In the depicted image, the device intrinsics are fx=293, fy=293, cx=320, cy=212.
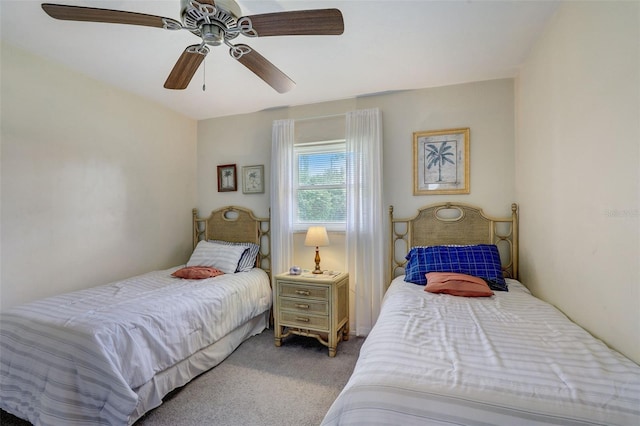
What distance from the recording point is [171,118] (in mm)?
3480

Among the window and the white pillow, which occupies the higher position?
the window

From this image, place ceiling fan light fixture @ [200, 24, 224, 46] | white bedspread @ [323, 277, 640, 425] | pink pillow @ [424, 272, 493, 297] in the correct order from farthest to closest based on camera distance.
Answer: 1. pink pillow @ [424, 272, 493, 297]
2. ceiling fan light fixture @ [200, 24, 224, 46]
3. white bedspread @ [323, 277, 640, 425]

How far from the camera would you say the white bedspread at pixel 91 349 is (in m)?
1.54

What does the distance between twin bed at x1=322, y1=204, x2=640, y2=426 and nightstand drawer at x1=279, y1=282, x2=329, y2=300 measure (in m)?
0.84

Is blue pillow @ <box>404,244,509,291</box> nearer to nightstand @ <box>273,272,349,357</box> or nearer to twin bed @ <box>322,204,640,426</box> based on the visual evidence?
twin bed @ <box>322,204,640,426</box>

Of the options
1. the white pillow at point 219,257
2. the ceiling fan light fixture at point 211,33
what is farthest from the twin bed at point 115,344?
the ceiling fan light fixture at point 211,33

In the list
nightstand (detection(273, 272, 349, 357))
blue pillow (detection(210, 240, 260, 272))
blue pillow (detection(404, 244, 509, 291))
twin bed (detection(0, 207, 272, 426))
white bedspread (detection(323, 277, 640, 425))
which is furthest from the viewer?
blue pillow (detection(210, 240, 260, 272))

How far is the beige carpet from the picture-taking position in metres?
1.79

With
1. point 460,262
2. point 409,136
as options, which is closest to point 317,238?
point 460,262

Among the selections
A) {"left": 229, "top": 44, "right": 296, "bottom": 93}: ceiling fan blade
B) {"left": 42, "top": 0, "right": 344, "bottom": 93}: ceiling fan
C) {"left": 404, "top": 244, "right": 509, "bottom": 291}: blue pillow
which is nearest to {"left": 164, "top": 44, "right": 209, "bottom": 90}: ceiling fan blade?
{"left": 42, "top": 0, "right": 344, "bottom": 93}: ceiling fan

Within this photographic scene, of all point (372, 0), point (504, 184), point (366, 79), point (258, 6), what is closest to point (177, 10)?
point (258, 6)

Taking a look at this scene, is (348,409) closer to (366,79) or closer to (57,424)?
(57,424)

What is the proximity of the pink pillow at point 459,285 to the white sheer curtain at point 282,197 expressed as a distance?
159 centimetres

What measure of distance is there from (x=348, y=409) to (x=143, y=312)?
157 centimetres
